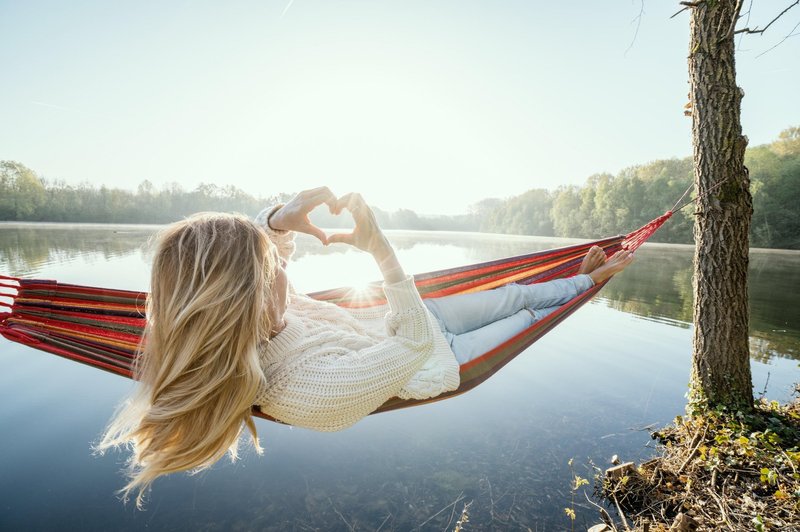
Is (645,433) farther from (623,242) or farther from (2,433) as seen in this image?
(2,433)

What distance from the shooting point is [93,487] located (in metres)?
2.21

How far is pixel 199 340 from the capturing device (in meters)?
0.79

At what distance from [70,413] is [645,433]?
449 centimetres

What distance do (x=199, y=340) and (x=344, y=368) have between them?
0.35 m

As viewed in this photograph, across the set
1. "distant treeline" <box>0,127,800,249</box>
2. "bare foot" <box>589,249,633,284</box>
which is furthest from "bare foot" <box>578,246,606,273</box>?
"distant treeline" <box>0,127,800,249</box>

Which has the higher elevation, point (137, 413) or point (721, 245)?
point (721, 245)

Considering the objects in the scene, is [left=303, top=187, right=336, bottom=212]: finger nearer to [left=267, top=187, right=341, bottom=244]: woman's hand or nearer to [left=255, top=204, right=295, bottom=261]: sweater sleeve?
[left=267, top=187, right=341, bottom=244]: woman's hand

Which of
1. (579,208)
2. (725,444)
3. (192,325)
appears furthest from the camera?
(579,208)

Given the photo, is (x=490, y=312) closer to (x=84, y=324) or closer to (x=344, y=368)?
(x=344, y=368)

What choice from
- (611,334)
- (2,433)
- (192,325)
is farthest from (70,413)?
(611,334)

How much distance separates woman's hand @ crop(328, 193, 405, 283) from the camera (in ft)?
3.28

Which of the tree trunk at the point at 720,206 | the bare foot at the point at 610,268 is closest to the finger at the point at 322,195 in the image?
the bare foot at the point at 610,268

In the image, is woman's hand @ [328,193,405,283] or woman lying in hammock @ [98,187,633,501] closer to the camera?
woman lying in hammock @ [98,187,633,501]

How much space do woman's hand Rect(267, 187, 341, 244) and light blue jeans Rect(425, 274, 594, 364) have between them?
71 cm
